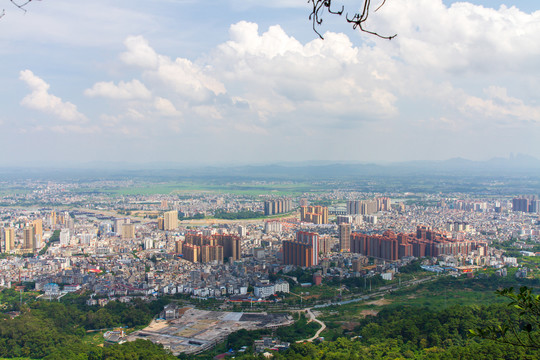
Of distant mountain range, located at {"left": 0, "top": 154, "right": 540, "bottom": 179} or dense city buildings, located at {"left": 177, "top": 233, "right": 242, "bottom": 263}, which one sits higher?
distant mountain range, located at {"left": 0, "top": 154, "right": 540, "bottom": 179}

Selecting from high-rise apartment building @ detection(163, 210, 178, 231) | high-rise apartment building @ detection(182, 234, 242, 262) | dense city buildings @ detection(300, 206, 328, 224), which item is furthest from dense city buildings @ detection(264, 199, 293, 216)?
high-rise apartment building @ detection(182, 234, 242, 262)

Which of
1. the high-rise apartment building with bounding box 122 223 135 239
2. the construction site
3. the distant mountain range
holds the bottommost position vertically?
the construction site

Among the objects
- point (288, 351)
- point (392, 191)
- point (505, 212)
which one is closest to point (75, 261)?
point (288, 351)

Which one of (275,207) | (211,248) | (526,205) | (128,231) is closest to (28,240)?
(128,231)

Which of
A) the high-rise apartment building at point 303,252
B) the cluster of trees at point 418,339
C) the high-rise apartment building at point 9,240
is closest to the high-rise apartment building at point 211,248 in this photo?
the high-rise apartment building at point 303,252

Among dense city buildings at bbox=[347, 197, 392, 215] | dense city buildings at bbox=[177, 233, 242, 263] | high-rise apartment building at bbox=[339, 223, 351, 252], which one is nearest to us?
dense city buildings at bbox=[177, 233, 242, 263]

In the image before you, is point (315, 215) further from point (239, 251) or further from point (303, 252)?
point (303, 252)

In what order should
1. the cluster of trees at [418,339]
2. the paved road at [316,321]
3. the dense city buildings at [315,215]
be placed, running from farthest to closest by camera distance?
the dense city buildings at [315,215]
the paved road at [316,321]
the cluster of trees at [418,339]

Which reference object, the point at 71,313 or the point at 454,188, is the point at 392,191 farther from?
the point at 71,313

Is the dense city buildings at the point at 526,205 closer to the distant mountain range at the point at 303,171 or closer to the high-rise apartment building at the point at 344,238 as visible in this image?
the high-rise apartment building at the point at 344,238

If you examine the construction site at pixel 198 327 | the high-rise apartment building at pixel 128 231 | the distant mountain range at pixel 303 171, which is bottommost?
the construction site at pixel 198 327

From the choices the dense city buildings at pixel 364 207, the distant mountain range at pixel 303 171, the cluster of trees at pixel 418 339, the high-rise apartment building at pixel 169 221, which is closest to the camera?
the cluster of trees at pixel 418 339

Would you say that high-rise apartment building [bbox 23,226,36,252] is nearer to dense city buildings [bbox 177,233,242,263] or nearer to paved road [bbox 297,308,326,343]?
dense city buildings [bbox 177,233,242,263]
